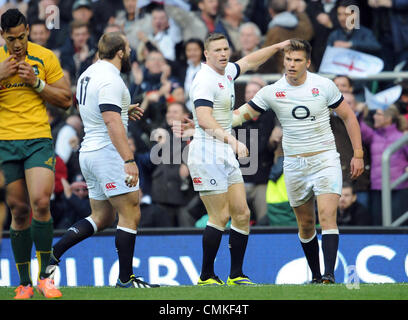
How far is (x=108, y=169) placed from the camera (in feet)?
27.2

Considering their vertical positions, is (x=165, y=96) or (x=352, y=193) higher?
(x=165, y=96)

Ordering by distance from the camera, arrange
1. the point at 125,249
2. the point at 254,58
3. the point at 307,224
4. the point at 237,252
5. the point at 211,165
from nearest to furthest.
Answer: the point at 125,249, the point at 211,165, the point at 237,252, the point at 307,224, the point at 254,58

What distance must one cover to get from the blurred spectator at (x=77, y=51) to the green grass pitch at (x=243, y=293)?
5626mm

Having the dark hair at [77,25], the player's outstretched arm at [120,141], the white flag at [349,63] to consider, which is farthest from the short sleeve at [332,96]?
the dark hair at [77,25]

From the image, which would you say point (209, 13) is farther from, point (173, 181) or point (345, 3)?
point (173, 181)

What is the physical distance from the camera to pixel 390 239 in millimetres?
11312

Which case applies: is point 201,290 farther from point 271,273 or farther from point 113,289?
point 271,273

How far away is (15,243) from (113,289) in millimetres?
966

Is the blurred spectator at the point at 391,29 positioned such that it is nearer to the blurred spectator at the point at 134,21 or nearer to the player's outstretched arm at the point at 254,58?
the blurred spectator at the point at 134,21

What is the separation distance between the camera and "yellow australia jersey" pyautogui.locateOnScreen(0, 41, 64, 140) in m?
7.89

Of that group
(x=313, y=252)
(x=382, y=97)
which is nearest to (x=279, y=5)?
(x=382, y=97)

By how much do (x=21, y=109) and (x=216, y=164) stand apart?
1.93 m

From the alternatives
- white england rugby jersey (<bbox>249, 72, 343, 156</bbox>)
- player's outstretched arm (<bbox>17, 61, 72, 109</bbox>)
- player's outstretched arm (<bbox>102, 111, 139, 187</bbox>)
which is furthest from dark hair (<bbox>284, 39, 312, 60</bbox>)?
player's outstretched arm (<bbox>17, 61, 72, 109</bbox>)
